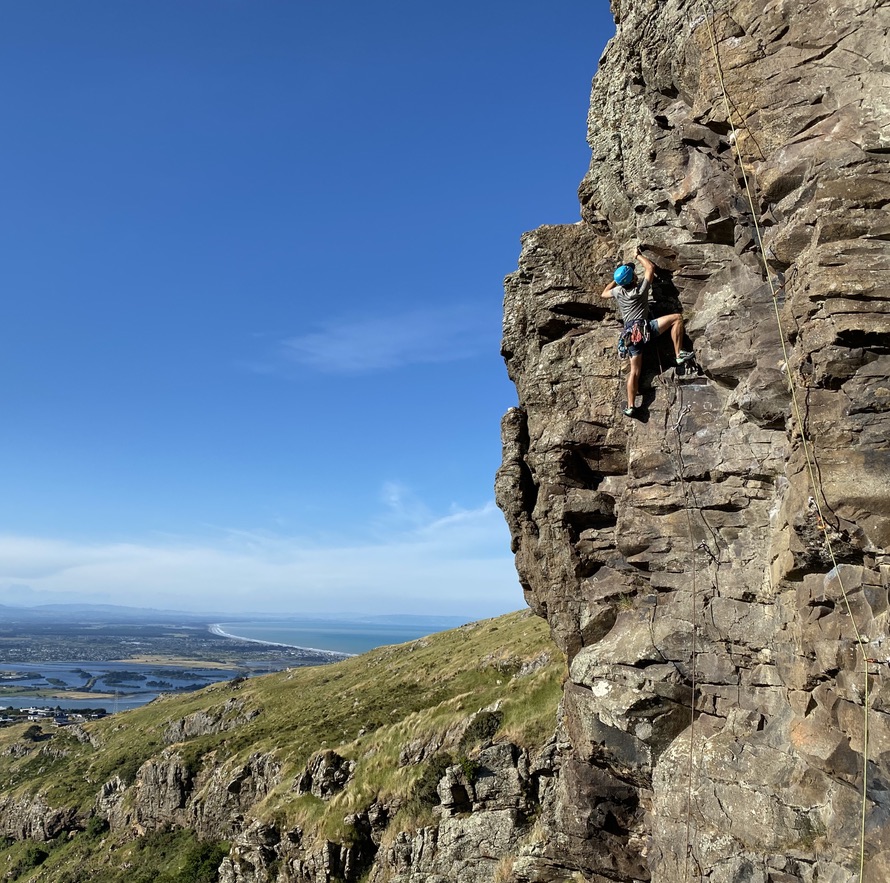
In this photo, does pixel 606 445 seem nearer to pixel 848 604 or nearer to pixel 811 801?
pixel 848 604

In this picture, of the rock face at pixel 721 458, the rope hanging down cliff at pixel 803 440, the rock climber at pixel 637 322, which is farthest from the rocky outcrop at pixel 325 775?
the rope hanging down cliff at pixel 803 440

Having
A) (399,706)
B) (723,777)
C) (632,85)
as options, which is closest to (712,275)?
(632,85)

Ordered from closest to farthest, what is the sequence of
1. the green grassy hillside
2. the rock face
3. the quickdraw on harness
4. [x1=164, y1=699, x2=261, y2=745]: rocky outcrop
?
the rock face < the quickdraw on harness < the green grassy hillside < [x1=164, y1=699, x2=261, y2=745]: rocky outcrop

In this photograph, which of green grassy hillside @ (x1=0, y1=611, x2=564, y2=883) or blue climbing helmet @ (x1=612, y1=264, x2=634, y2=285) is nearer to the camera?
blue climbing helmet @ (x1=612, y1=264, x2=634, y2=285)

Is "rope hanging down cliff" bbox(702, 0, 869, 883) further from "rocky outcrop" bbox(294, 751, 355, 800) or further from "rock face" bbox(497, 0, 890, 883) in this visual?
"rocky outcrop" bbox(294, 751, 355, 800)

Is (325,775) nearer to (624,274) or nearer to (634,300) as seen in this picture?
(634,300)

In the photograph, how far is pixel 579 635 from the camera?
53.9 feet

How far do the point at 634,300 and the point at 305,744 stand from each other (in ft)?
169

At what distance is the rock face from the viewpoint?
1129 cm

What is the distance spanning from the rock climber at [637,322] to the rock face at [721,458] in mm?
433

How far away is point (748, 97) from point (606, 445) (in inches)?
356

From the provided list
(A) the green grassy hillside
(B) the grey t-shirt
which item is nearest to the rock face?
(B) the grey t-shirt

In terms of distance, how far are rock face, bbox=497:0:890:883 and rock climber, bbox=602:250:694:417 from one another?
433 millimetres

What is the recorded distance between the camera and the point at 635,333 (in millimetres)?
15695
